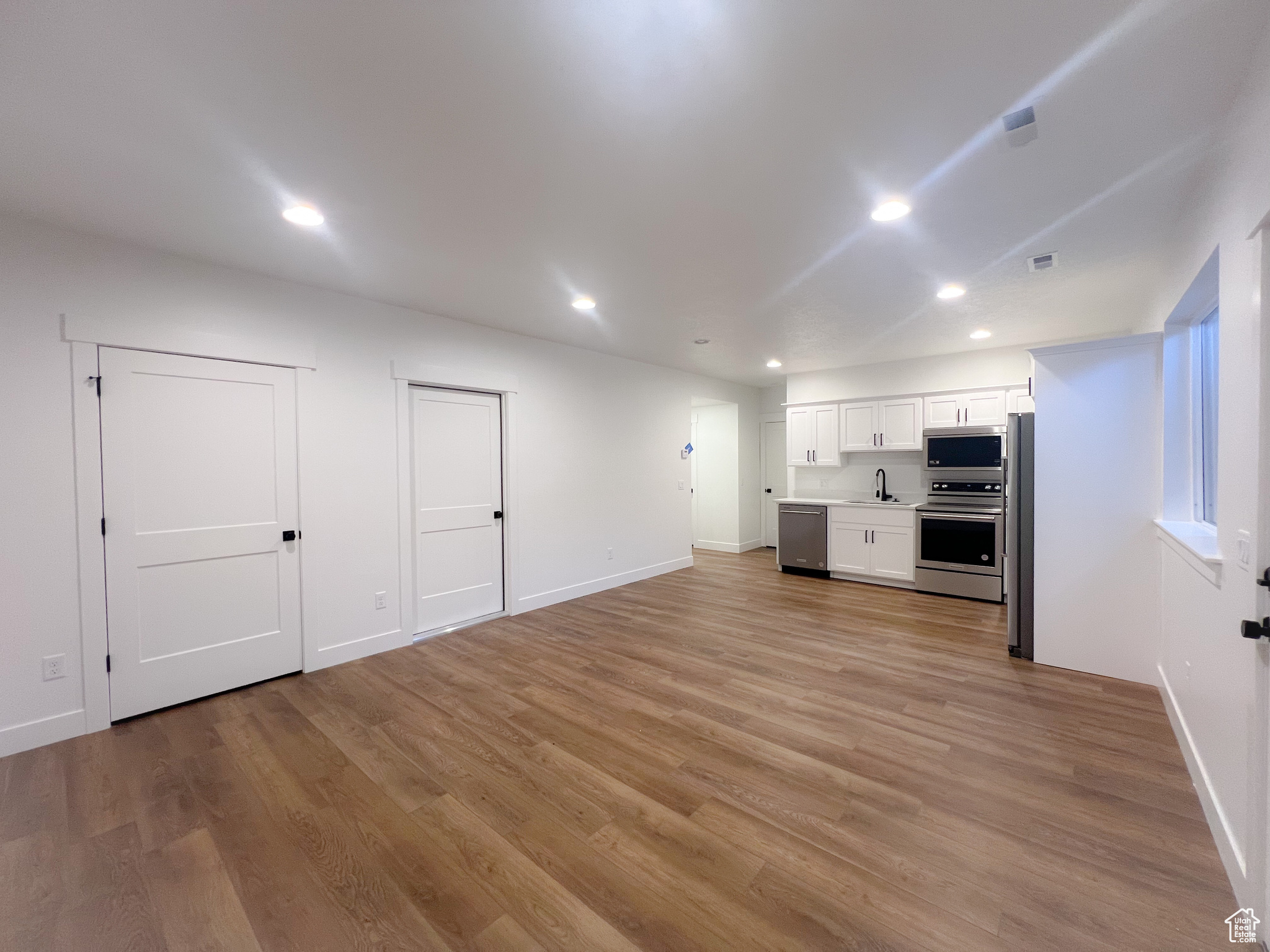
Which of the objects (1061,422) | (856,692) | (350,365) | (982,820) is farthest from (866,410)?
(350,365)

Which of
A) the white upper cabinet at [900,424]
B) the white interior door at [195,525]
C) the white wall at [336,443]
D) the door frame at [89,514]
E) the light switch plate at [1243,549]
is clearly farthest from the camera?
the white upper cabinet at [900,424]

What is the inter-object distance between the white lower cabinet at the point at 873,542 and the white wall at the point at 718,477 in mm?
1902

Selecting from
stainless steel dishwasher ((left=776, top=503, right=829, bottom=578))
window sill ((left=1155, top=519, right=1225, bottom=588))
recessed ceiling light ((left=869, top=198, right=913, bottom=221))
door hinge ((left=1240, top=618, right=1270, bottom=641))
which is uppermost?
recessed ceiling light ((left=869, top=198, right=913, bottom=221))

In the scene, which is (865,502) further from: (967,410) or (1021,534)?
(1021,534)

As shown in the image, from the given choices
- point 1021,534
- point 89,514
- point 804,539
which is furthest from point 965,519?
point 89,514

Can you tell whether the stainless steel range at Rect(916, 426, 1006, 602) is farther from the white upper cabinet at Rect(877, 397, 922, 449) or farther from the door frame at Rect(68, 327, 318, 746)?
the door frame at Rect(68, 327, 318, 746)

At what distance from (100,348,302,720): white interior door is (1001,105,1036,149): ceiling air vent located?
4013 mm

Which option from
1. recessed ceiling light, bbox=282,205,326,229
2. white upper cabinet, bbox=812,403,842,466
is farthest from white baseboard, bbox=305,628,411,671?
white upper cabinet, bbox=812,403,842,466

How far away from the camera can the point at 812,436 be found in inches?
267

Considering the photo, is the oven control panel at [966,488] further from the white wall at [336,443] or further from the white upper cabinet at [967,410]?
the white wall at [336,443]

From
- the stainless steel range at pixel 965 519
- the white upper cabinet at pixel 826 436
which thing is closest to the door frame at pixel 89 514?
the white upper cabinet at pixel 826 436

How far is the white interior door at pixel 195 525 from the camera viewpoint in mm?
2834

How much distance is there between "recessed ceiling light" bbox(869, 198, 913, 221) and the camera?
94.3 inches

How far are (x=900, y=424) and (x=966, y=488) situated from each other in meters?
0.99
